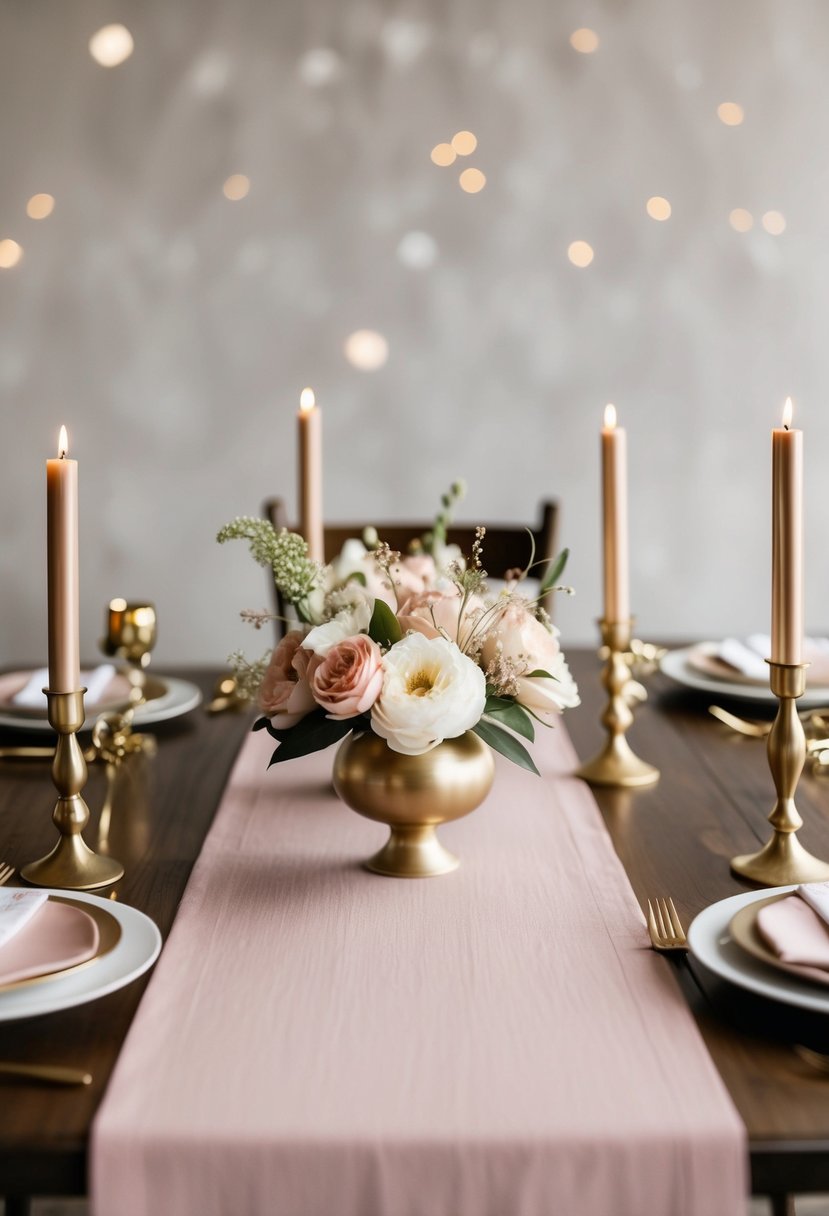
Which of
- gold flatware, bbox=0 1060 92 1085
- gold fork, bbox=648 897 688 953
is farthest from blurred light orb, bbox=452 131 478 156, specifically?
gold flatware, bbox=0 1060 92 1085

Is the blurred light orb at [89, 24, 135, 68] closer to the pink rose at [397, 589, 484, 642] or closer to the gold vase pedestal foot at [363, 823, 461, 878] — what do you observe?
the pink rose at [397, 589, 484, 642]

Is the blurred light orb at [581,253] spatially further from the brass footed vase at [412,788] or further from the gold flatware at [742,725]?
the brass footed vase at [412,788]

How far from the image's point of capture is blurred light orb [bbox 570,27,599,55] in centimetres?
319

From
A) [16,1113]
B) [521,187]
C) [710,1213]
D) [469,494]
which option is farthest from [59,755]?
[521,187]

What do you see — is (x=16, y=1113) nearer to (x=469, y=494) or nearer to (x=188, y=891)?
(x=188, y=891)

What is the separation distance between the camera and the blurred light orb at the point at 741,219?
10.7 feet

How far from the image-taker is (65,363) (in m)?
3.29

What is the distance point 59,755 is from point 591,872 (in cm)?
50

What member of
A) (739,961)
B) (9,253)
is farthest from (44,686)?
(9,253)

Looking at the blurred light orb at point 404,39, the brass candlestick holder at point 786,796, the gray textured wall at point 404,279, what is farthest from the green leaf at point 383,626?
the blurred light orb at point 404,39

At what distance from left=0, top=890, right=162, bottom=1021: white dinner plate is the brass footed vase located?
0.72 feet

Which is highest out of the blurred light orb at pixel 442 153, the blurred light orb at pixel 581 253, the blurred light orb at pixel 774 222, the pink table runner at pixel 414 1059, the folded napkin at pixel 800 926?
the blurred light orb at pixel 442 153

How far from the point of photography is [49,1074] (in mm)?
762

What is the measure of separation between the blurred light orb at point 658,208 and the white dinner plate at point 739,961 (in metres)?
2.61
